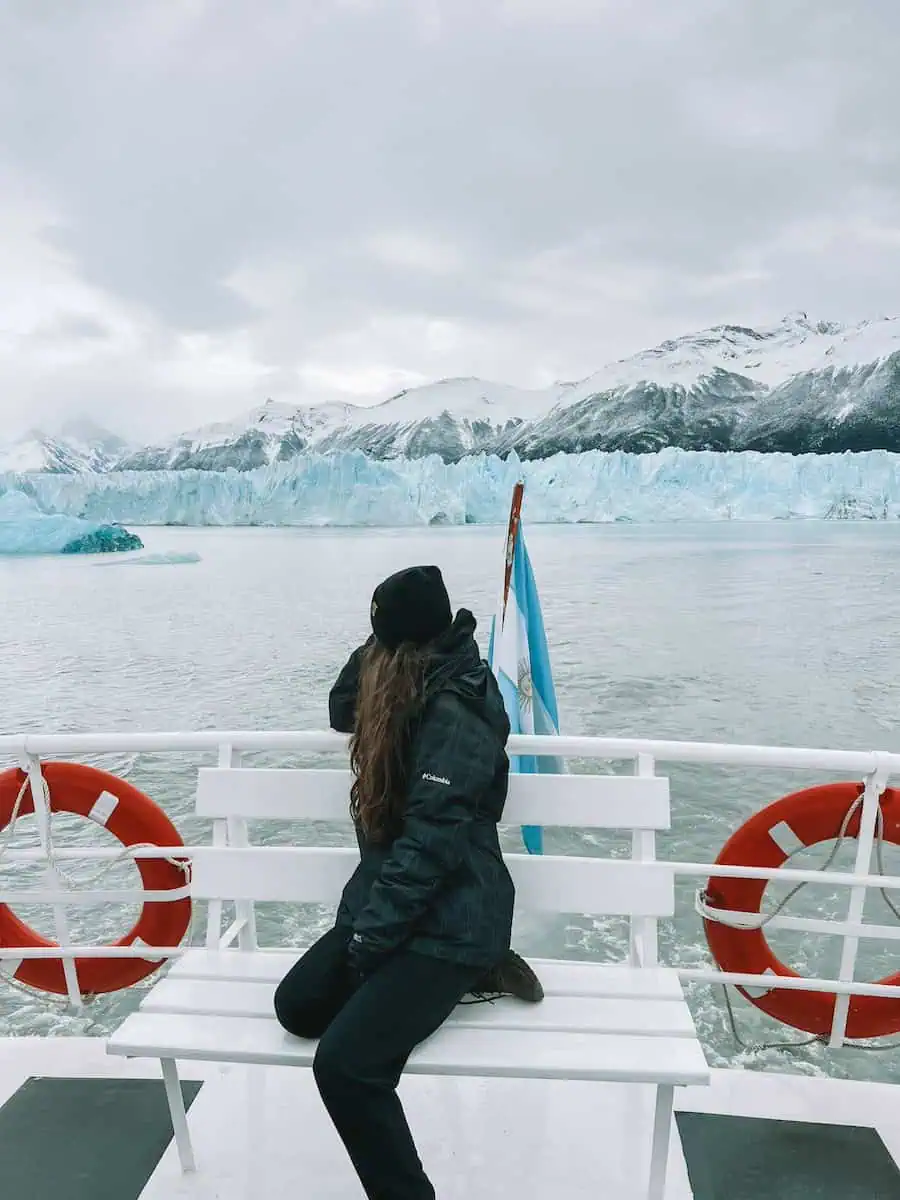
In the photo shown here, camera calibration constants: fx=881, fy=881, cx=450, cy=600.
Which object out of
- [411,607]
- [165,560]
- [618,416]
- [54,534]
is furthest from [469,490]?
[411,607]

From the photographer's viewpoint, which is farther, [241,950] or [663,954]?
[663,954]

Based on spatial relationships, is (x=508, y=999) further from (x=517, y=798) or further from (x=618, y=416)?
(x=618, y=416)

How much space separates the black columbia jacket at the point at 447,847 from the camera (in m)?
1.25

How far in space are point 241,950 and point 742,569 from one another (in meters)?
32.4

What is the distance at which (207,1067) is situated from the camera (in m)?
1.65

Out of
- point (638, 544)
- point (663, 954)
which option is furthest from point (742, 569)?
point (663, 954)

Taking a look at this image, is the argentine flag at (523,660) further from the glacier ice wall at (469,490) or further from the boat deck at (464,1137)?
the glacier ice wall at (469,490)

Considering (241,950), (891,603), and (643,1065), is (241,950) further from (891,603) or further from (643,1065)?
(891,603)

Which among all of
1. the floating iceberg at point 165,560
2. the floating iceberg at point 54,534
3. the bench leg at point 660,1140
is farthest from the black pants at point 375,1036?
the floating iceberg at point 165,560

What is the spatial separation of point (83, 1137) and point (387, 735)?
2.94ft

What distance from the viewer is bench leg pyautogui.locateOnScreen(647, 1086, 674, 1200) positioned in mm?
1252

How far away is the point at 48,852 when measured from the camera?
1727 mm

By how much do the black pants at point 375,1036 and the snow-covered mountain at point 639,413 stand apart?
42.4 metres

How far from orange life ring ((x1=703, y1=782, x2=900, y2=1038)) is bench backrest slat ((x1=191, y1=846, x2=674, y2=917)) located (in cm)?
29
